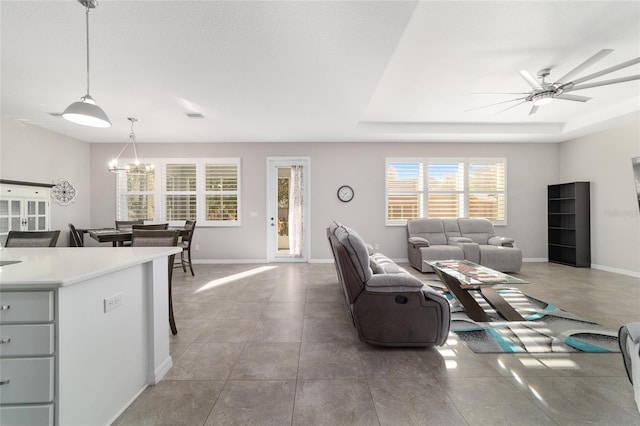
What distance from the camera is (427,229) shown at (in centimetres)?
560

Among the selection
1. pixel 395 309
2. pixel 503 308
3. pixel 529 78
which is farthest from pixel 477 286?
pixel 529 78

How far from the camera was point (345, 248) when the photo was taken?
7.31ft

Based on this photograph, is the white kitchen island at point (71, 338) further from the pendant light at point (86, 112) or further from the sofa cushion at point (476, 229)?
the sofa cushion at point (476, 229)

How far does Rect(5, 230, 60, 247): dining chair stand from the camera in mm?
2686

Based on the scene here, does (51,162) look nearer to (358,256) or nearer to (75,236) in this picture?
(75,236)

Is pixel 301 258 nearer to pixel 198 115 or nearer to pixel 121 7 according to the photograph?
pixel 198 115

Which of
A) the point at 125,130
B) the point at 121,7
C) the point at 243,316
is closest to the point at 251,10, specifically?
the point at 121,7

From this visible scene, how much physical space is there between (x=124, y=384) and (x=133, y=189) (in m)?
5.59

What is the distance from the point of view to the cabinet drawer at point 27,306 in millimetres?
1141

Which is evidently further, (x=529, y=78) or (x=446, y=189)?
(x=446, y=189)

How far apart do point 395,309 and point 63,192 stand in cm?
677

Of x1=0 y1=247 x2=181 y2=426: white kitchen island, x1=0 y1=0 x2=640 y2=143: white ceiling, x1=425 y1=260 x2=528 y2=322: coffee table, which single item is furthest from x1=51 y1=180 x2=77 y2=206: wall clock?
x1=425 y1=260 x2=528 y2=322: coffee table

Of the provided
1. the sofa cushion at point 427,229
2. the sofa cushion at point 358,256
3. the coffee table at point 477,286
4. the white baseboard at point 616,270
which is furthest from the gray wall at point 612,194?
the sofa cushion at point 358,256

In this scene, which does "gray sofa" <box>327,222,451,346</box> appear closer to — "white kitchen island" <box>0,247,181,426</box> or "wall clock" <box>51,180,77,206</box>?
"white kitchen island" <box>0,247,181,426</box>
